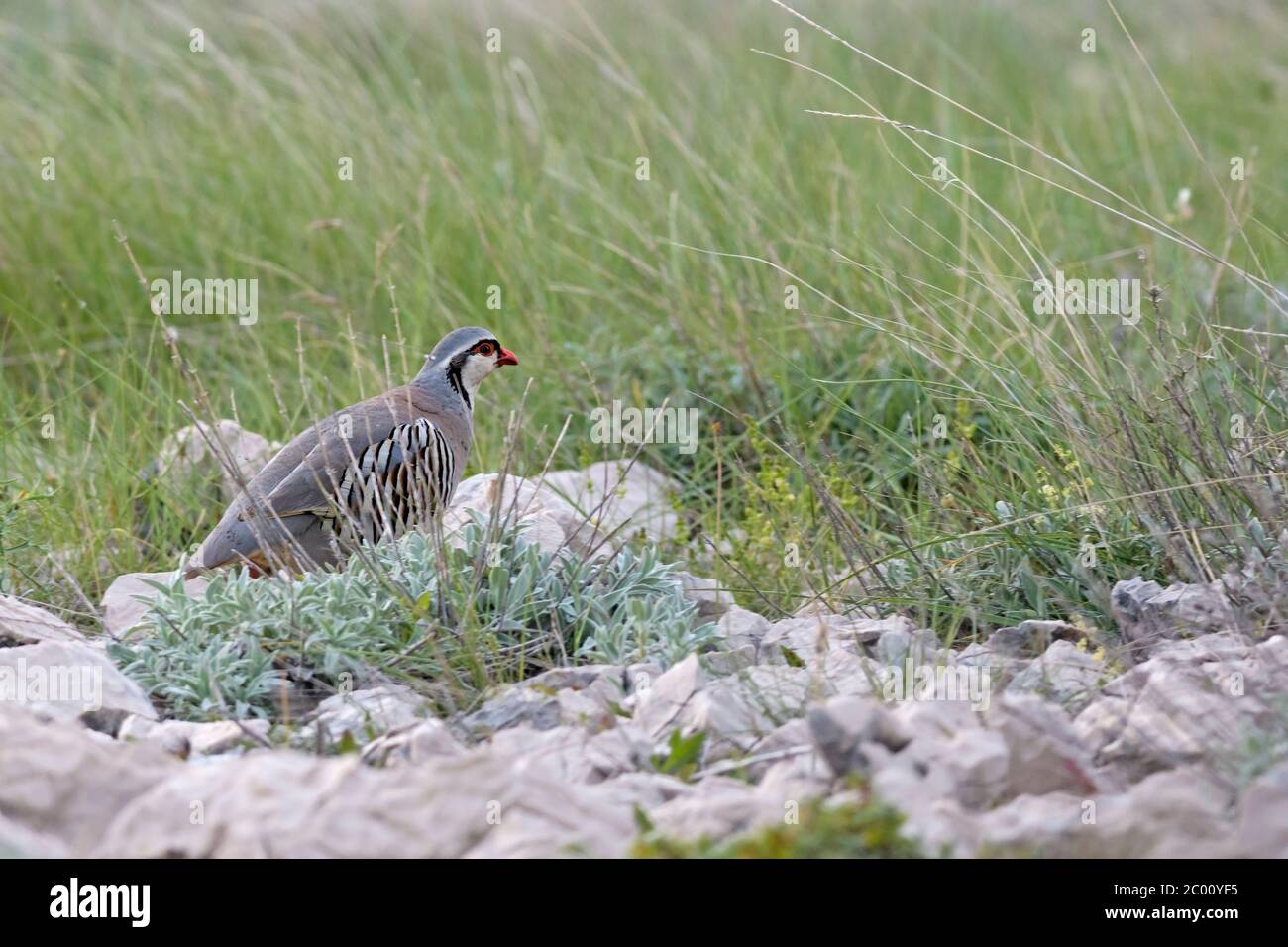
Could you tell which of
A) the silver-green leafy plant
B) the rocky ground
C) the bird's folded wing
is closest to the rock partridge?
the bird's folded wing

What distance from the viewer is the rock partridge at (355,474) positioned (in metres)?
4.87

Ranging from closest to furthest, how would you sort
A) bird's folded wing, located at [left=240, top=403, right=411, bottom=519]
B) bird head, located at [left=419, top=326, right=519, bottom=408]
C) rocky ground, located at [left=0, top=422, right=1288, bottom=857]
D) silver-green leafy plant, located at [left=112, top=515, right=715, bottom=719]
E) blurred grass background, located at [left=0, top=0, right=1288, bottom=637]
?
rocky ground, located at [left=0, top=422, right=1288, bottom=857] < silver-green leafy plant, located at [left=112, top=515, right=715, bottom=719] < blurred grass background, located at [left=0, top=0, right=1288, bottom=637] < bird's folded wing, located at [left=240, top=403, right=411, bottom=519] < bird head, located at [left=419, top=326, right=519, bottom=408]

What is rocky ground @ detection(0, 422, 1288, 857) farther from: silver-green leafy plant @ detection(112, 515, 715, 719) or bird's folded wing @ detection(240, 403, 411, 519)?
bird's folded wing @ detection(240, 403, 411, 519)

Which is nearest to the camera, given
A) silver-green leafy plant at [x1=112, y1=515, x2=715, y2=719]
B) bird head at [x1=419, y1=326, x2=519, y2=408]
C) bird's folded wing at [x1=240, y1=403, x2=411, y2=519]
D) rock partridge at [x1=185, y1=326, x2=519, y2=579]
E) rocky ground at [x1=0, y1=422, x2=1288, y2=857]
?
rocky ground at [x1=0, y1=422, x2=1288, y2=857]

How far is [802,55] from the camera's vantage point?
9.59m

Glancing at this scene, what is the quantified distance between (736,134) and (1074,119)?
87.9 inches

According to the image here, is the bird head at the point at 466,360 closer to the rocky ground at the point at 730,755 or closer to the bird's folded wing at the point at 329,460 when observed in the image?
the bird's folded wing at the point at 329,460

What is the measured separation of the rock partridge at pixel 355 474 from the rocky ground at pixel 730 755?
2.52 ft

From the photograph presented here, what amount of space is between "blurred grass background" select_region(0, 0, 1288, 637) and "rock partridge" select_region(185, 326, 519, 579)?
1.01ft

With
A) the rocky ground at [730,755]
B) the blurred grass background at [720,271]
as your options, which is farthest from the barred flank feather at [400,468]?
the rocky ground at [730,755]

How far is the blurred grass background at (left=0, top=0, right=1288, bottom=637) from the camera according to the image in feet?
15.0

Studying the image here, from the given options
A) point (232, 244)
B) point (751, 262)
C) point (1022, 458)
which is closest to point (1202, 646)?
point (1022, 458)

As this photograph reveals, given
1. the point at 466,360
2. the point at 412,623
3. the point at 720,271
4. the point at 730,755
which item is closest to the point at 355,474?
the point at 412,623
